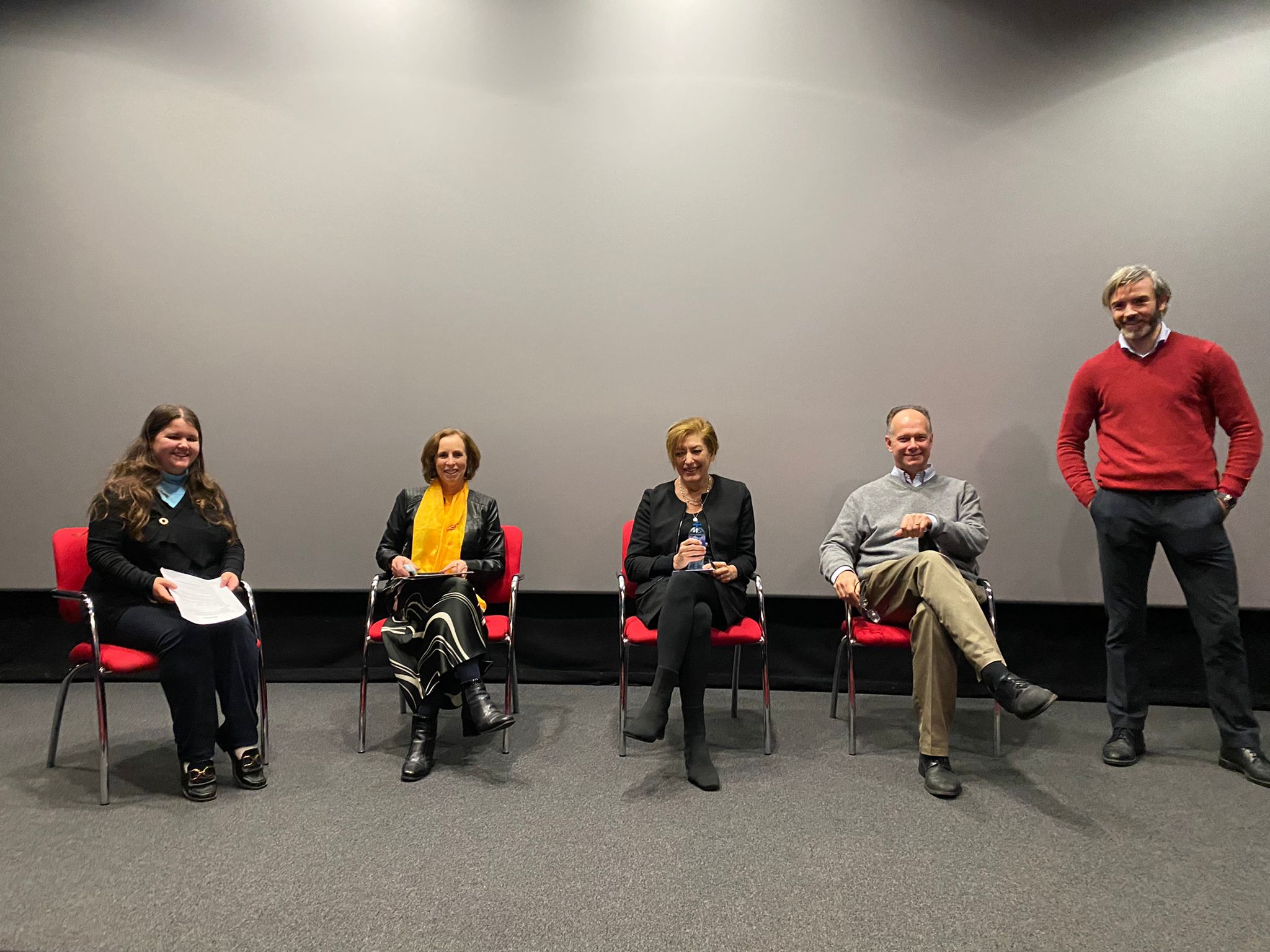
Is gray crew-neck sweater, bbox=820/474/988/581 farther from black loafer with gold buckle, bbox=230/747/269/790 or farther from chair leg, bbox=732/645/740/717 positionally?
black loafer with gold buckle, bbox=230/747/269/790

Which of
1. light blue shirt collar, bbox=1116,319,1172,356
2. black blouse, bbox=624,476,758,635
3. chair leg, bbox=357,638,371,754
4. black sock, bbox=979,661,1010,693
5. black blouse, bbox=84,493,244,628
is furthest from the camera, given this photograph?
black blouse, bbox=624,476,758,635

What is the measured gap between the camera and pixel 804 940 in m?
1.78

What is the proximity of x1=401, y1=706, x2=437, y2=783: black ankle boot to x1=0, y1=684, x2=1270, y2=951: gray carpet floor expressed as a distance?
0.15 ft

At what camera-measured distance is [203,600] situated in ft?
8.68

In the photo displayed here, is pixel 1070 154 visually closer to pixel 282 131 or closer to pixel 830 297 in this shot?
pixel 830 297

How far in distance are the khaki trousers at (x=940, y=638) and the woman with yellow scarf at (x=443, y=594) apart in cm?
136

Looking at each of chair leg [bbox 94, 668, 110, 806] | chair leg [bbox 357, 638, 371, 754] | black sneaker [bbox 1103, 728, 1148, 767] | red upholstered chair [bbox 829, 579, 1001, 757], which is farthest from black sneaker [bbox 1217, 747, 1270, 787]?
chair leg [bbox 94, 668, 110, 806]

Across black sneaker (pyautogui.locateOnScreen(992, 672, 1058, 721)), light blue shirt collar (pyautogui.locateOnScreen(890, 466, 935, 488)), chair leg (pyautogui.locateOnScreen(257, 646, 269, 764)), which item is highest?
light blue shirt collar (pyautogui.locateOnScreen(890, 466, 935, 488))

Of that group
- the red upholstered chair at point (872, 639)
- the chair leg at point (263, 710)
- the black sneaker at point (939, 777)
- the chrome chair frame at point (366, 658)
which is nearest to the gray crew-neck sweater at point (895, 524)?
the red upholstered chair at point (872, 639)

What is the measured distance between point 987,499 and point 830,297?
3.73 feet

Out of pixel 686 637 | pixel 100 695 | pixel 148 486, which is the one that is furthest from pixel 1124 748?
pixel 148 486

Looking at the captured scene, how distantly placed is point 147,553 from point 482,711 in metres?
1.24

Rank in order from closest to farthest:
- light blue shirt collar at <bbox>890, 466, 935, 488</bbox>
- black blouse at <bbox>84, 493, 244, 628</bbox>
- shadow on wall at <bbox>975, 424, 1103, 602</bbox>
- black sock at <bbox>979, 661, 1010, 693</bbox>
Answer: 1. black sock at <bbox>979, 661, 1010, 693</bbox>
2. black blouse at <bbox>84, 493, 244, 628</bbox>
3. light blue shirt collar at <bbox>890, 466, 935, 488</bbox>
4. shadow on wall at <bbox>975, 424, 1103, 602</bbox>

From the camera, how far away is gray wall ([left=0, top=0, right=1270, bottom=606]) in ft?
11.8
